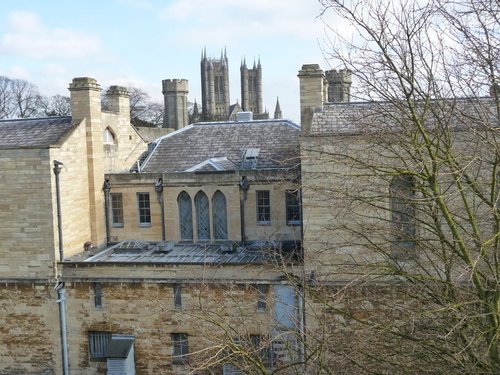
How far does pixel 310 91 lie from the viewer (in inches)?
822

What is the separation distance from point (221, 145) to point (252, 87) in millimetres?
79577

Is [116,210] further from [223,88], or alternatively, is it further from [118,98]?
[223,88]

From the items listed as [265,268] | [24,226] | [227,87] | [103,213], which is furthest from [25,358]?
[227,87]

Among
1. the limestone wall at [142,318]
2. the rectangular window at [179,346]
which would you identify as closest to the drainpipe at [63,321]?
the limestone wall at [142,318]

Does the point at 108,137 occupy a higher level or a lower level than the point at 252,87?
lower

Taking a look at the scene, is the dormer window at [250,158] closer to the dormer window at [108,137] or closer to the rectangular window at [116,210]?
the rectangular window at [116,210]

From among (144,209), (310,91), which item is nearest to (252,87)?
(144,209)

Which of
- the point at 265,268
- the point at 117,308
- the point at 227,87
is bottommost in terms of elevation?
the point at 117,308

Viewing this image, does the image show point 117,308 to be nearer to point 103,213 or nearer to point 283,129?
point 103,213

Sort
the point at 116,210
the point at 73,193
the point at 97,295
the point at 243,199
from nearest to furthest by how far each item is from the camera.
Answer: the point at 97,295, the point at 73,193, the point at 243,199, the point at 116,210

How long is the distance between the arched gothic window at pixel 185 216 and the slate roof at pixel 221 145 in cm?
124

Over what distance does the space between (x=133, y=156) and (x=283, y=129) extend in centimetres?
653

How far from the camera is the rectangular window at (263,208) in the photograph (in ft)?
76.3

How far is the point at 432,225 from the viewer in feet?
37.1
